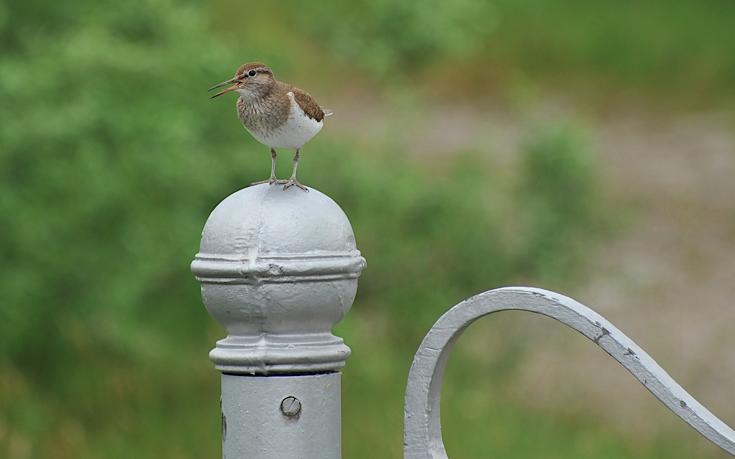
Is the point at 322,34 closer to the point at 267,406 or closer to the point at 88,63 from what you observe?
the point at 88,63

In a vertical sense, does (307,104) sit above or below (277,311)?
above

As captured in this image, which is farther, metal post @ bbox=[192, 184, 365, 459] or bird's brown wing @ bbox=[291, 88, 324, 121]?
bird's brown wing @ bbox=[291, 88, 324, 121]

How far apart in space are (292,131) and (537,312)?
809 millimetres

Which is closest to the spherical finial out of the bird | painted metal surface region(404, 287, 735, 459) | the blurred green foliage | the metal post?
the metal post

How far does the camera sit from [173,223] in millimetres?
6320

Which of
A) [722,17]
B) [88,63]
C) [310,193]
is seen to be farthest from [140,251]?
[722,17]

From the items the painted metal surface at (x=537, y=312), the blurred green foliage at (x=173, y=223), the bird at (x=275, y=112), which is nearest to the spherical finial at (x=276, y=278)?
the painted metal surface at (x=537, y=312)

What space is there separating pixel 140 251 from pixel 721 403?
335 cm

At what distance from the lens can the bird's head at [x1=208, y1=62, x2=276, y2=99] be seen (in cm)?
240

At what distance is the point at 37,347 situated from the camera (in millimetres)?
6348

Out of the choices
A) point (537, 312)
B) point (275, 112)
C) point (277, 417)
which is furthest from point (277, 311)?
point (275, 112)

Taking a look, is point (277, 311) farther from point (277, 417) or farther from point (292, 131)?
point (292, 131)

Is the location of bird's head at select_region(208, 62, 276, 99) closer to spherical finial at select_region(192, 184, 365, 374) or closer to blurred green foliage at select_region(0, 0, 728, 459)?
spherical finial at select_region(192, 184, 365, 374)

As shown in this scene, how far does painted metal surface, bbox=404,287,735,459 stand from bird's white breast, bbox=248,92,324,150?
0.68 metres
